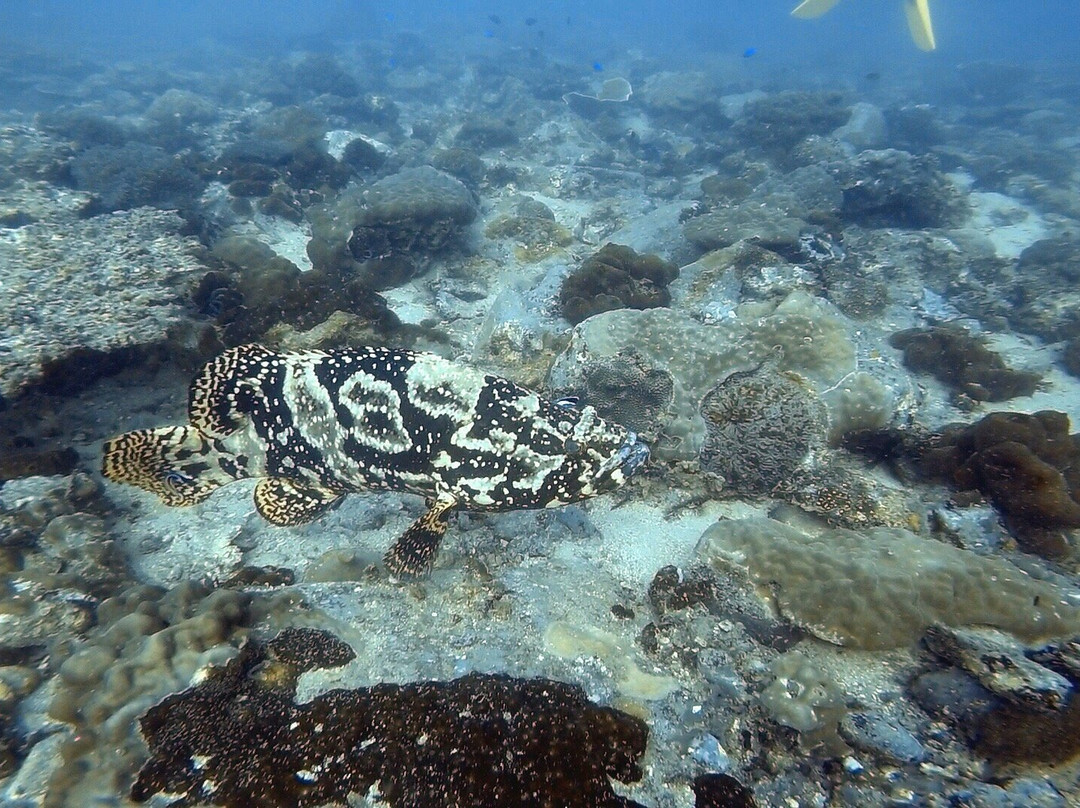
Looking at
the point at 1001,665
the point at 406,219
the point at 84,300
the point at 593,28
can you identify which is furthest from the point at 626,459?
the point at 593,28

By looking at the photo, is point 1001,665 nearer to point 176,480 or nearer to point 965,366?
point 965,366

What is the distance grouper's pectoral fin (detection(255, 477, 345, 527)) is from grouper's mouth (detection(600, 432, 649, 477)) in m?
2.58

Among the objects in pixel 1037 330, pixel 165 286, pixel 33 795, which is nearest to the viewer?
pixel 33 795

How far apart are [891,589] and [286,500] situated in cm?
502

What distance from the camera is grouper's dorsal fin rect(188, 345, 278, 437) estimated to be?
4.21 meters

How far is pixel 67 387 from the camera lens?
5609 mm

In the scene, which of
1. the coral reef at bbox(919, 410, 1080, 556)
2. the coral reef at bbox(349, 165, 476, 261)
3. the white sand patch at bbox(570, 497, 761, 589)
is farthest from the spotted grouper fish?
the coral reef at bbox(349, 165, 476, 261)

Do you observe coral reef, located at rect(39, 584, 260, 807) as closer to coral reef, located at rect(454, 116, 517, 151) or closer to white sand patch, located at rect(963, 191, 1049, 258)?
white sand patch, located at rect(963, 191, 1049, 258)

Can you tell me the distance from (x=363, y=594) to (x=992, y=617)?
4.58 meters

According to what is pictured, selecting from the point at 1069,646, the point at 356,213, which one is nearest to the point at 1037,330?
the point at 1069,646

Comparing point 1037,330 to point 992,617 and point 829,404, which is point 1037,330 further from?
point 992,617

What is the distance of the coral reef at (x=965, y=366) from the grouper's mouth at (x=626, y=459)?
21.0ft

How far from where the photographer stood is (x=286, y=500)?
4.73 m

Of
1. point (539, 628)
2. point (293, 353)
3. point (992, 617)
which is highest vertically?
point (293, 353)
